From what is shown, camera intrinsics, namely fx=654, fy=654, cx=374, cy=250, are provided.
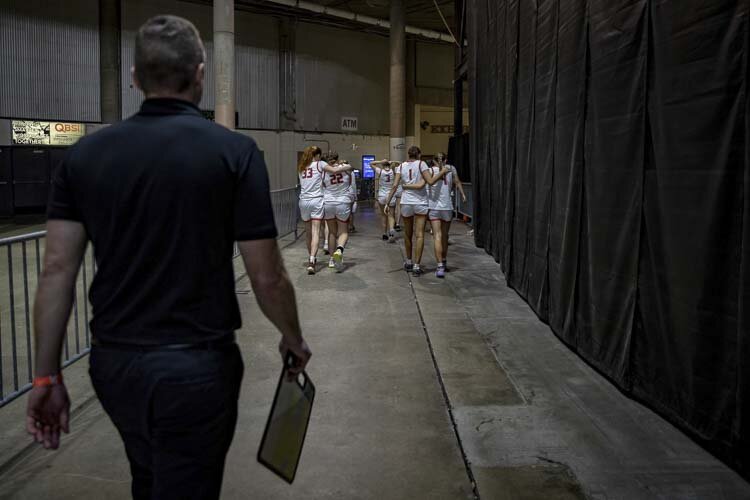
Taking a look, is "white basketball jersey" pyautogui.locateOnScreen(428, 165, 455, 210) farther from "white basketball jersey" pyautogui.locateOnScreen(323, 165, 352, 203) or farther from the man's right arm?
the man's right arm

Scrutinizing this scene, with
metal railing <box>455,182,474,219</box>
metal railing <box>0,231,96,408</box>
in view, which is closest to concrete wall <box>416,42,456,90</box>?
metal railing <box>455,182,474,219</box>

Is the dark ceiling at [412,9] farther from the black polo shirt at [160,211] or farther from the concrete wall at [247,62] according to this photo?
the black polo shirt at [160,211]

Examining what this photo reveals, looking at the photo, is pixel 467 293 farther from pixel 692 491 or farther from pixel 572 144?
pixel 692 491

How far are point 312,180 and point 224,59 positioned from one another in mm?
11710

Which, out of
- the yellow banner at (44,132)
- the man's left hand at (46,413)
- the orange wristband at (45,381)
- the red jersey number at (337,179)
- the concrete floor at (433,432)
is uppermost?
the yellow banner at (44,132)

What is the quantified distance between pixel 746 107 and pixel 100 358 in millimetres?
2920

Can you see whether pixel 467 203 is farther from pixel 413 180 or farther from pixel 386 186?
pixel 413 180

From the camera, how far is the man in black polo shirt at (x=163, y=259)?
6.35 feet

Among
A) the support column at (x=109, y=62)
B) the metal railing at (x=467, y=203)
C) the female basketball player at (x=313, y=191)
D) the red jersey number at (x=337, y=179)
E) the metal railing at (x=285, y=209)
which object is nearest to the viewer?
the female basketball player at (x=313, y=191)

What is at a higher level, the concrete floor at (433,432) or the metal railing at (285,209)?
the metal railing at (285,209)

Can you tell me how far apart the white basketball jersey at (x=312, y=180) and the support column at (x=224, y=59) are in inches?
407

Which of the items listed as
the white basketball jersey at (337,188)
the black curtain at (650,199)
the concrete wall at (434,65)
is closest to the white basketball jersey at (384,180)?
the white basketball jersey at (337,188)

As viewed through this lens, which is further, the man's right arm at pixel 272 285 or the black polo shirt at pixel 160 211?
the man's right arm at pixel 272 285

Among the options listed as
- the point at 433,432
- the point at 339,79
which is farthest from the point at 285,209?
the point at 339,79
